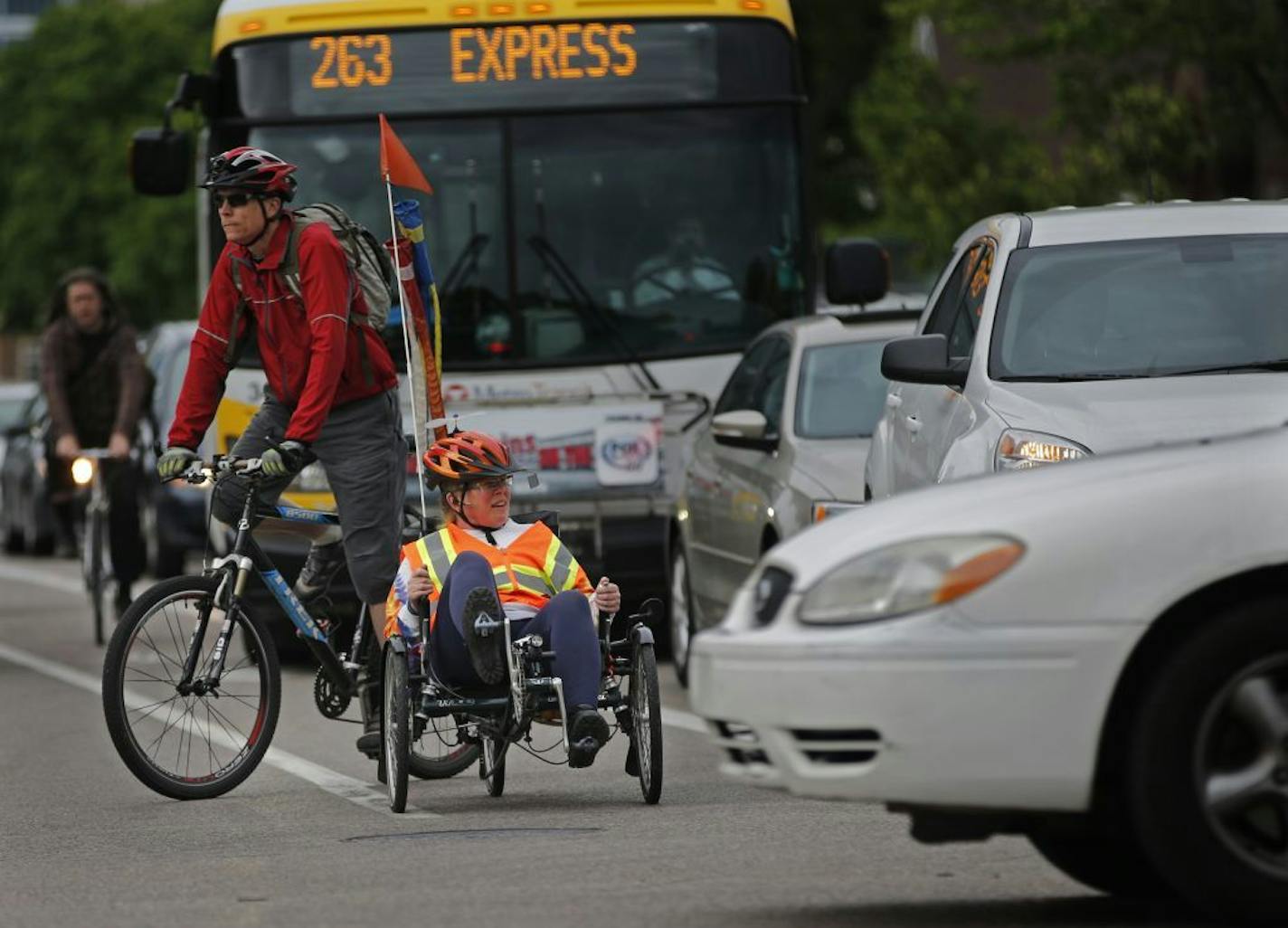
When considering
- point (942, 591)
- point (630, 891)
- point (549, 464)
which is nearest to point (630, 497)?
point (549, 464)

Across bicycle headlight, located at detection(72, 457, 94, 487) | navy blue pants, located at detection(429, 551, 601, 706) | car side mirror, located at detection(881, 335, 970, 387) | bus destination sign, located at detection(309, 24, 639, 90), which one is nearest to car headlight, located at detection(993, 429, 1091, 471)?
car side mirror, located at detection(881, 335, 970, 387)

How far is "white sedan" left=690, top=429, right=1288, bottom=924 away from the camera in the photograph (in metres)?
6.12

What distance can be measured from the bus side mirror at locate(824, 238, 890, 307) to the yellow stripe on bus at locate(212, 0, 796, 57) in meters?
1.62

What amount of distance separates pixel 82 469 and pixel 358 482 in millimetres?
6401

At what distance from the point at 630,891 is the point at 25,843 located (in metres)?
2.14

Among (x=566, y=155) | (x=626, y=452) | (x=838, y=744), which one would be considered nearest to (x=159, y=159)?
(x=566, y=155)

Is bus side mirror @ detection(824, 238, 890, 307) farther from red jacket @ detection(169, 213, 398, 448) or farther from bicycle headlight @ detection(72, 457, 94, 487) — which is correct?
bicycle headlight @ detection(72, 457, 94, 487)

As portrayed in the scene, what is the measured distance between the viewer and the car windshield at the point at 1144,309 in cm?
970

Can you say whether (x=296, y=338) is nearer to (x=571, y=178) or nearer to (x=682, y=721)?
(x=682, y=721)

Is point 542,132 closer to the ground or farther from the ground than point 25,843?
farther from the ground

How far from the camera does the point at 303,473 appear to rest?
14266 millimetres

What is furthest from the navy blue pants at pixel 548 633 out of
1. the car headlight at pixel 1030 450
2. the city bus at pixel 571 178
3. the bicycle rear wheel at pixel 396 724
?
the city bus at pixel 571 178

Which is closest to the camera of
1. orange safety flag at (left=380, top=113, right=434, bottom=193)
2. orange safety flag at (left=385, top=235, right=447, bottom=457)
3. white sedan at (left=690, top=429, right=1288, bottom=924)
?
white sedan at (left=690, top=429, right=1288, bottom=924)

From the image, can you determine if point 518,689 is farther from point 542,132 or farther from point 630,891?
point 542,132
